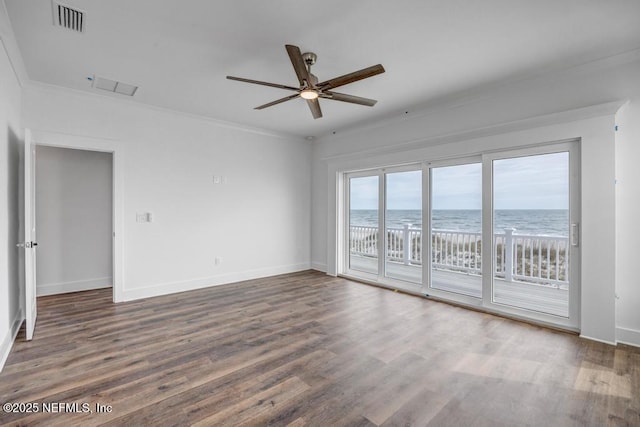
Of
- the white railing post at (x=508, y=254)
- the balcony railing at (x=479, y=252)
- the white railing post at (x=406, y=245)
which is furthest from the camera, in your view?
the white railing post at (x=406, y=245)

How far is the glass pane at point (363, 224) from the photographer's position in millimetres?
5430

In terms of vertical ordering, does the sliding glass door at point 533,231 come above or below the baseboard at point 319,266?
above

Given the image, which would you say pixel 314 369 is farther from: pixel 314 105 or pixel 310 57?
pixel 310 57

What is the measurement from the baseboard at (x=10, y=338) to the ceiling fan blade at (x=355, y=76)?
11.6 ft

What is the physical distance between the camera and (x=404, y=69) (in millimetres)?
3209

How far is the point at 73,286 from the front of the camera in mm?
4668

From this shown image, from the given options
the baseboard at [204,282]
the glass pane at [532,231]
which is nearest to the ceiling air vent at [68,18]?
the baseboard at [204,282]

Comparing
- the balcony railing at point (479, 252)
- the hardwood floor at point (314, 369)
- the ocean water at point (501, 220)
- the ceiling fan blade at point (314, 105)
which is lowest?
the hardwood floor at point (314, 369)

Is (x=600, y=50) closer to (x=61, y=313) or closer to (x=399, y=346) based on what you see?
(x=399, y=346)

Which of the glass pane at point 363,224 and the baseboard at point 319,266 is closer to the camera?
the glass pane at point 363,224

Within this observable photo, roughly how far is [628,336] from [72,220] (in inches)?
282

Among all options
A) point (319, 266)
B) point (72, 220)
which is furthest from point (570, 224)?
point (72, 220)

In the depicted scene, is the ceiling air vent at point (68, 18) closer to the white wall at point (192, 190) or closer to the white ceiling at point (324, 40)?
the white ceiling at point (324, 40)

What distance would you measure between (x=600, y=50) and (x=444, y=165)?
1.90 meters
